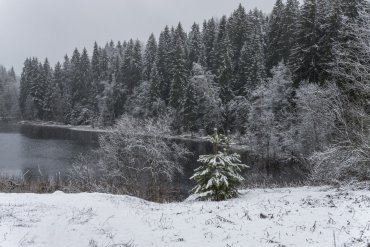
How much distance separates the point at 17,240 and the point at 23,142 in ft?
205

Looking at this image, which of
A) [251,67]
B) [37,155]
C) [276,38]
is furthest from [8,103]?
[276,38]

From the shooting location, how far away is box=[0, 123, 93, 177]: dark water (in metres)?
40.8

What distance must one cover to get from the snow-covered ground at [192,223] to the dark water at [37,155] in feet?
78.9

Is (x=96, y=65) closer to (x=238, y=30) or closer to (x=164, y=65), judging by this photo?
(x=164, y=65)

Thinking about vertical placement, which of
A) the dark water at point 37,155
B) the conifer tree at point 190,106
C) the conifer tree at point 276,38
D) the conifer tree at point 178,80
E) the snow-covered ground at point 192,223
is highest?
the conifer tree at point 276,38

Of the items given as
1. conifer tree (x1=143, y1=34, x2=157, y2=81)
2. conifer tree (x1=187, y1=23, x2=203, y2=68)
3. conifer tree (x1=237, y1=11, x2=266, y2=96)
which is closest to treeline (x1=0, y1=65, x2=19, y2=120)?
conifer tree (x1=143, y1=34, x2=157, y2=81)

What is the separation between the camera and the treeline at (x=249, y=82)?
19.1 meters

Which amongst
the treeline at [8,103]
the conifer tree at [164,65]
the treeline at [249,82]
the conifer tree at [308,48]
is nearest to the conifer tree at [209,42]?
the treeline at [249,82]

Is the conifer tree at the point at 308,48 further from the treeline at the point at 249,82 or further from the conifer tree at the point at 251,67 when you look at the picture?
the conifer tree at the point at 251,67

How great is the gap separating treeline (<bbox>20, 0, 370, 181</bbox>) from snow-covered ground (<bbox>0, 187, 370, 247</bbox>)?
4712 millimetres

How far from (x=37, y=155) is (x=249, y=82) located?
34.3 meters

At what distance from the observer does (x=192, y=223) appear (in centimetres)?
975

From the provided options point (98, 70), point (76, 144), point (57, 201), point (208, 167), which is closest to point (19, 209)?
point (57, 201)

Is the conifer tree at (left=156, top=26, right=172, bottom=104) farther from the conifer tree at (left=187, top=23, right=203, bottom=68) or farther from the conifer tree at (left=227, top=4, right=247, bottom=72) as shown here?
the conifer tree at (left=227, top=4, right=247, bottom=72)
